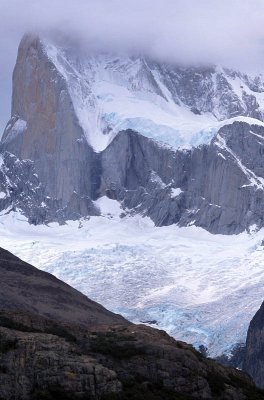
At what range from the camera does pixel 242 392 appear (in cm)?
9644

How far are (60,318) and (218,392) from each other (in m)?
29.3

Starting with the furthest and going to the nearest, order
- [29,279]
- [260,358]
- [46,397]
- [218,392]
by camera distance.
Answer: [260,358]
[29,279]
[218,392]
[46,397]

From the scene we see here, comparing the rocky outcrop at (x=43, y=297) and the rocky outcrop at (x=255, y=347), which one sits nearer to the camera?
the rocky outcrop at (x=43, y=297)

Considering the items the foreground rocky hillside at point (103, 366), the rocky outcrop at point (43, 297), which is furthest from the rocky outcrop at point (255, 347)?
the foreground rocky hillside at point (103, 366)

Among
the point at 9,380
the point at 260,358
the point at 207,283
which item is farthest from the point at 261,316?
the point at 9,380

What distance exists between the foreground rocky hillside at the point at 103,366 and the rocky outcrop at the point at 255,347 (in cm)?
5746

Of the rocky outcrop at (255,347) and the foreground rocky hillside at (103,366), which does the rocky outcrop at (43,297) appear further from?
the rocky outcrop at (255,347)

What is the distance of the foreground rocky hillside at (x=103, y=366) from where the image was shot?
85750mm

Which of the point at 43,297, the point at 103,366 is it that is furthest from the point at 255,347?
the point at 103,366

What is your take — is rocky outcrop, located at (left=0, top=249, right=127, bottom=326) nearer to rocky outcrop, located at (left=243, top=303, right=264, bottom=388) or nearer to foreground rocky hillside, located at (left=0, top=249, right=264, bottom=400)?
foreground rocky hillside, located at (left=0, top=249, right=264, bottom=400)

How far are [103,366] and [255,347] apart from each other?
77.6m

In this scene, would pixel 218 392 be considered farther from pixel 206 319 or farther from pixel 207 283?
pixel 207 283

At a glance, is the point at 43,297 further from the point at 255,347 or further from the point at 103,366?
the point at 255,347

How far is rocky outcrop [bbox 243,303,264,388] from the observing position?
164m
